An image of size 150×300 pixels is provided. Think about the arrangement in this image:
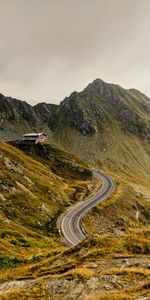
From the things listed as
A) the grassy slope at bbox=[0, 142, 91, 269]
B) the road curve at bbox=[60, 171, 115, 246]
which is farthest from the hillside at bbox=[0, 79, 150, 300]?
the road curve at bbox=[60, 171, 115, 246]

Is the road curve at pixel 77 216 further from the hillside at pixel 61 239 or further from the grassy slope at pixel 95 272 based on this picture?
the grassy slope at pixel 95 272

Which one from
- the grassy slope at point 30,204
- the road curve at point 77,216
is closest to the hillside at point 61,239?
the grassy slope at point 30,204

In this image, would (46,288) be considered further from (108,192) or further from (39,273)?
(108,192)

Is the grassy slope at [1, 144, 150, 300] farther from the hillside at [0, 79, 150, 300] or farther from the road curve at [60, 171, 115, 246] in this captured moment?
the road curve at [60, 171, 115, 246]

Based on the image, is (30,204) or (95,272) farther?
(30,204)

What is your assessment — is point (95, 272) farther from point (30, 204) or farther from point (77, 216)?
point (77, 216)

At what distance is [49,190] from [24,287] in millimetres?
96475

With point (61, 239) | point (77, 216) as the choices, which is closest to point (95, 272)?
point (61, 239)

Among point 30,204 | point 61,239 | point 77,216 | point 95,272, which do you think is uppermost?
point 30,204

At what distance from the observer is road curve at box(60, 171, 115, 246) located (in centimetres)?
8993

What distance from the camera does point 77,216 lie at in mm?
109312

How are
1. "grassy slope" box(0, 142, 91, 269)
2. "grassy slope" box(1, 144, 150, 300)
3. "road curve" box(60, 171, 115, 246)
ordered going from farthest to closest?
"road curve" box(60, 171, 115, 246)
"grassy slope" box(0, 142, 91, 269)
"grassy slope" box(1, 144, 150, 300)

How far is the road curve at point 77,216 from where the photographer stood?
8993 cm

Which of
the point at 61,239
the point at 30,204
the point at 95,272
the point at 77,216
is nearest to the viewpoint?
the point at 95,272
